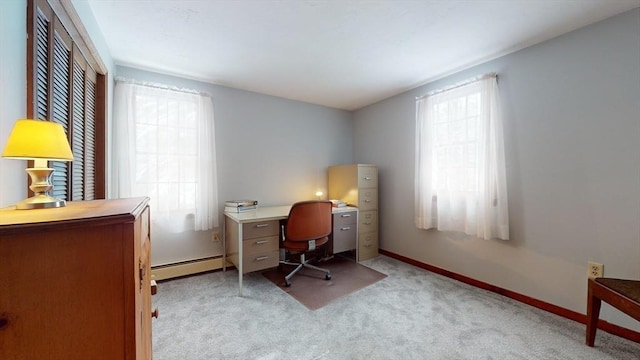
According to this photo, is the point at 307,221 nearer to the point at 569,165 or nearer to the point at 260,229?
the point at 260,229

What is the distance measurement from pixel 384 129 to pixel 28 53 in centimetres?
323

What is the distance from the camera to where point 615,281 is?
1.53 metres

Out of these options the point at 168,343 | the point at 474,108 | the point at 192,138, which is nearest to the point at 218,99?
the point at 192,138

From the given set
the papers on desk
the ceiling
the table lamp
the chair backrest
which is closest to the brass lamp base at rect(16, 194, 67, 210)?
the table lamp

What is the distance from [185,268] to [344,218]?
1879 millimetres

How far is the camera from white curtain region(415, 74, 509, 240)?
7.35 feet

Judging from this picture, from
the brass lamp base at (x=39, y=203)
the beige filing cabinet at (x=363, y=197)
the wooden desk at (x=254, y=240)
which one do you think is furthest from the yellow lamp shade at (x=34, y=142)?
the beige filing cabinet at (x=363, y=197)

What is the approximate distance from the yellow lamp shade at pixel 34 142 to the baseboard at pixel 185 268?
213cm

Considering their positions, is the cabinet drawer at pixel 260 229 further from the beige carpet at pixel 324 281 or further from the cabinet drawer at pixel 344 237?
the cabinet drawer at pixel 344 237

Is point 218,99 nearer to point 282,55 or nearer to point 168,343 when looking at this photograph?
point 282,55

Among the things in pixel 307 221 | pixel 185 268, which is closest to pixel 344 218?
pixel 307 221

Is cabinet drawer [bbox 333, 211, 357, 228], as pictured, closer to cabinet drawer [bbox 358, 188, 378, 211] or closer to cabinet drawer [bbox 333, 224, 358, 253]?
cabinet drawer [bbox 333, 224, 358, 253]

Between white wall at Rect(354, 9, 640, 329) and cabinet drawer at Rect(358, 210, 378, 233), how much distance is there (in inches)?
43.0

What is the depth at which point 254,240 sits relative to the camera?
2.41 meters
